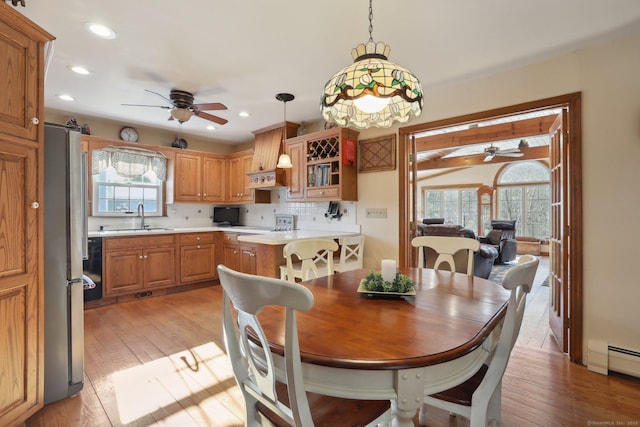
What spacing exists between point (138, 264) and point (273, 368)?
146 inches

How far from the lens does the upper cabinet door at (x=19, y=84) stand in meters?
1.43

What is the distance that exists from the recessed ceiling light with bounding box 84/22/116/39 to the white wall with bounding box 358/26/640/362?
333 centimetres

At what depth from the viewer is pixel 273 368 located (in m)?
0.93

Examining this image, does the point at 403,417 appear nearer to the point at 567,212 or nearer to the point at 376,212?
the point at 567,212

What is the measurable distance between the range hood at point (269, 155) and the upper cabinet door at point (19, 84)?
2869 millimetres

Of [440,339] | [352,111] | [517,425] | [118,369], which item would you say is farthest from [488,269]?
[118,369]

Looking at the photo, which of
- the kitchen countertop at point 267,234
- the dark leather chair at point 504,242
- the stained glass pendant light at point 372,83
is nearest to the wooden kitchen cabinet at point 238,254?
the kitchen countertop at point 267,234

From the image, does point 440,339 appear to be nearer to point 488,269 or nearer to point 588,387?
point 588,387

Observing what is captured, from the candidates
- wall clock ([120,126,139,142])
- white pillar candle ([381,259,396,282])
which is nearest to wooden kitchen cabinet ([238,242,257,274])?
wall clock ([120,126,139,142])

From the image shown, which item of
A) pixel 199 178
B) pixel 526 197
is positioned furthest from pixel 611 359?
pixel 526 197

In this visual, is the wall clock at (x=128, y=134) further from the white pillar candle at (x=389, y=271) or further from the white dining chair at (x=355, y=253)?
the white pillar candle at (x=389, y=271)

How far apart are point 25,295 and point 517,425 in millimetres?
2684

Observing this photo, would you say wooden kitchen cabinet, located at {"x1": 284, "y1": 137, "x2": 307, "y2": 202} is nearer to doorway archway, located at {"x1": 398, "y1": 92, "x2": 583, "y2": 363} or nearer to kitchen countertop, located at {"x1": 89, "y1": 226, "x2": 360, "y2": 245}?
kitchen countertop, located at {"x1": 89, "y1": 226, "x2": 360, "y2": 245}

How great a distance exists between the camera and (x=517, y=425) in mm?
1644
